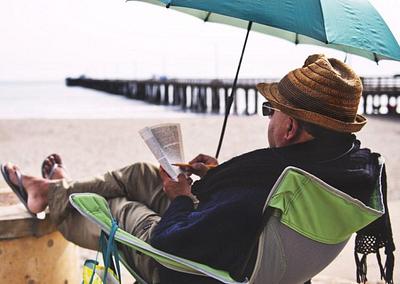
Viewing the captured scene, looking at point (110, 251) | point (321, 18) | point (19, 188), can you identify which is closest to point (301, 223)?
point (110, 251)

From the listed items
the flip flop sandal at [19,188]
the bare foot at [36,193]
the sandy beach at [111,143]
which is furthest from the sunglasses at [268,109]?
the sandy beach at [111,143]

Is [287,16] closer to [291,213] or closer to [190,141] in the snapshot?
[291,213]

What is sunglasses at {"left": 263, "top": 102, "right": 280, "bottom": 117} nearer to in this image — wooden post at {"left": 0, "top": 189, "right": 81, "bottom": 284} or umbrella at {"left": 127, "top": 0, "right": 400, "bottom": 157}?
umbrella at {"left": 127, "top": 0, "right": 400, "bottom": 157}

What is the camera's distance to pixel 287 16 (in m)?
2.35

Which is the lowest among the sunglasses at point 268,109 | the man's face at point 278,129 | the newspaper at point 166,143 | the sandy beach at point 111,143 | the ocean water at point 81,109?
the ocean water at point 81,109

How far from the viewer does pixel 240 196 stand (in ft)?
6.59

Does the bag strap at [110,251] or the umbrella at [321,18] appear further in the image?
the umbrella at [321,18]

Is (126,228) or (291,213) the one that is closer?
(291,213)

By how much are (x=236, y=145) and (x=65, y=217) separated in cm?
1331

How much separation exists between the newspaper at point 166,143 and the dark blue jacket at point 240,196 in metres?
0.39

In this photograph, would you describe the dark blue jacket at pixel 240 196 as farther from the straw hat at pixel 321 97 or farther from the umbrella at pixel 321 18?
the umbrella at pixel 321 18

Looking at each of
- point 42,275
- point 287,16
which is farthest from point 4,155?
point 287,16

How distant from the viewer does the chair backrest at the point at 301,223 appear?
1.96m

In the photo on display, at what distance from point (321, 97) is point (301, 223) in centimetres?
41
